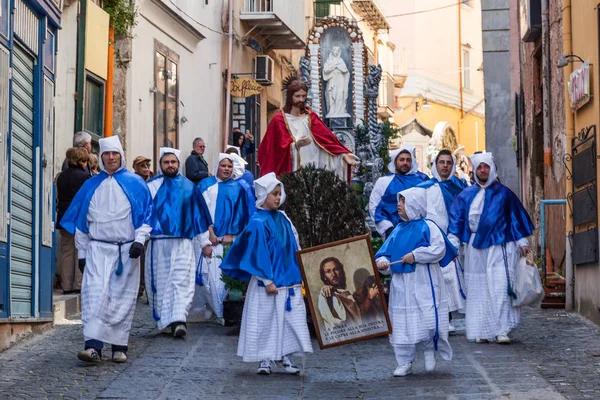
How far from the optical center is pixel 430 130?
56281mm

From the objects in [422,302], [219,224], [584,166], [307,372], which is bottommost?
[307,372]

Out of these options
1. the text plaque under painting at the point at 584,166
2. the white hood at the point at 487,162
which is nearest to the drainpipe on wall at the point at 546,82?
the text plaque under painting at the point at 584,166

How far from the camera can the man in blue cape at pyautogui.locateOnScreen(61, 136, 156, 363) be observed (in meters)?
11.1

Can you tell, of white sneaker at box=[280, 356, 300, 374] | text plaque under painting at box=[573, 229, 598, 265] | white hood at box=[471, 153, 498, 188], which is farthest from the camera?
text plaque under painting at box=[573, 229, 598, 265]

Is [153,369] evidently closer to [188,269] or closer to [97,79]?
[188,269]

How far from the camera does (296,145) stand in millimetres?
15734

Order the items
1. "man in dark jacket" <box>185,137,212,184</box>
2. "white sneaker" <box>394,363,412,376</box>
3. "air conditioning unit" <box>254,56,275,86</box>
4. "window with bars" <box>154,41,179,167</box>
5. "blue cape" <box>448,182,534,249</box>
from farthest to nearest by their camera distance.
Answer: "air conditioning unit" <box>254,56,275,86</box>, "window with bars" <box>154,41,179,167</box>, "man in dark jacket" <box>185,137,212,184</box>, "blue cape" <box>448,182,534,249</box>, "white sneaker" <box>394,363,412,376</box>

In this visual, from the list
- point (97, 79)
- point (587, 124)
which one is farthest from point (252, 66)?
point (587, 124)

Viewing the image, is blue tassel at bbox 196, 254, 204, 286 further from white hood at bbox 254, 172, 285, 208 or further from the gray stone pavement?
white hood at bbox 254, 172, 285, 208

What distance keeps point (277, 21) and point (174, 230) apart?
19.1 m

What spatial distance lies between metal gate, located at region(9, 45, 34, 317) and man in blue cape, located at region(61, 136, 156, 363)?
98cm

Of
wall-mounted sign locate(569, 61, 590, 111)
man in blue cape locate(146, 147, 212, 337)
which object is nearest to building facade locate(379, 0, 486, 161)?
wall-mounted sign locate(569, 61, 590, 111)

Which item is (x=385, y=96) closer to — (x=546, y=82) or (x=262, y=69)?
(x=262, y=69)

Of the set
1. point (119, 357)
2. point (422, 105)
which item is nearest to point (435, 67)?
point (422, 105)
